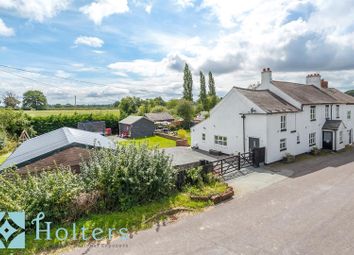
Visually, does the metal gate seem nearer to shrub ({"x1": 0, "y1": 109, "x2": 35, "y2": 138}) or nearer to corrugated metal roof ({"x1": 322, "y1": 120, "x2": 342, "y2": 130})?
corrugated metal roof ({"x1": 322, "y1": 120, "x2": 342, "y2": 130})

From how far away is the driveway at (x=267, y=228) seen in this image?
7.58m

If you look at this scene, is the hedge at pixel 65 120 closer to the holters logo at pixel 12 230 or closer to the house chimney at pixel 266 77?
the house chimney at pixel 266 77

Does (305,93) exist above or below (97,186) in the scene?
above

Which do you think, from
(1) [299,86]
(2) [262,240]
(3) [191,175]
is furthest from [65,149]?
(1) [299,86]

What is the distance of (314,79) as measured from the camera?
1184 inches

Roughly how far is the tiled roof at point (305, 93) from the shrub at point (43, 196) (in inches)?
806

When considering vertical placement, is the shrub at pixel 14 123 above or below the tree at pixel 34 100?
below

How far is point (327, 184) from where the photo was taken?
13.9 m

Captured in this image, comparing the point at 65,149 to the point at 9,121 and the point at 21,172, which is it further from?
the point at 9,121

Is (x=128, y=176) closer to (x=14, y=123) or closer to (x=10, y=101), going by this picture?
(x=14, y=123)

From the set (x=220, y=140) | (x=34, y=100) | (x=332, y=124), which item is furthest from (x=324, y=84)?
(x=34, y=100)

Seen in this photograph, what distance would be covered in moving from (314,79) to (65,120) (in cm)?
3640

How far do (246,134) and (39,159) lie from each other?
1520 cm

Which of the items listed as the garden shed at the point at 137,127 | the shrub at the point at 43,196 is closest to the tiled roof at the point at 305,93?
the shrub at the point at 43,196
